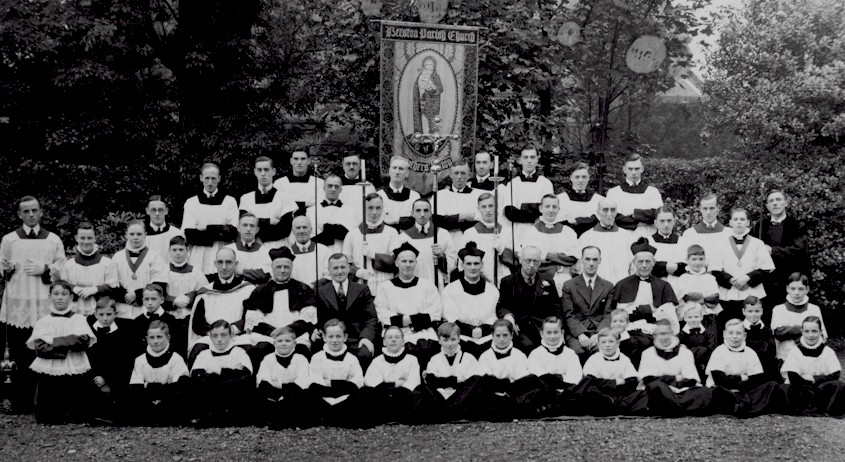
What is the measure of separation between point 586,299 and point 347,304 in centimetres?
218

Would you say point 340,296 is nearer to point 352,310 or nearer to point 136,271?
point 352,310

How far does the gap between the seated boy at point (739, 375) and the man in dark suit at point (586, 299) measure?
1.00 metres

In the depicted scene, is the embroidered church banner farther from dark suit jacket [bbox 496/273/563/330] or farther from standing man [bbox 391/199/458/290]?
dark suit jacket [bbox 496/273/563/330]

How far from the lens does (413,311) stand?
7512mm

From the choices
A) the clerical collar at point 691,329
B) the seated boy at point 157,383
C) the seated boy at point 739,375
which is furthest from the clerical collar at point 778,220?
the seated boy at point 157,383

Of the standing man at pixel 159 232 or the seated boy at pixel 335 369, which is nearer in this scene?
the seated boy at pixel 335 369

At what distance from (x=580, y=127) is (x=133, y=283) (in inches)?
361

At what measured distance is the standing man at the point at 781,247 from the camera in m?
8.57

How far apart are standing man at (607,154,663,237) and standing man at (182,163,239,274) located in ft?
12.6

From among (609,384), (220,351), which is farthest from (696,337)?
(220,351)

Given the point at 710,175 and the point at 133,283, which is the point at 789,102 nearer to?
the point at 710,175

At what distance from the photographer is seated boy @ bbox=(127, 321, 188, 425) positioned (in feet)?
21.6

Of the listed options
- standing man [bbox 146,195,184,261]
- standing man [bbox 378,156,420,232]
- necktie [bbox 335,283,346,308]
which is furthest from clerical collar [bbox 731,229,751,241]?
standing man [bbox 146,195,184,261]

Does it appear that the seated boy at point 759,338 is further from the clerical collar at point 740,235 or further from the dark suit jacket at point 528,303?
the dark suit jacket at point 528,303
